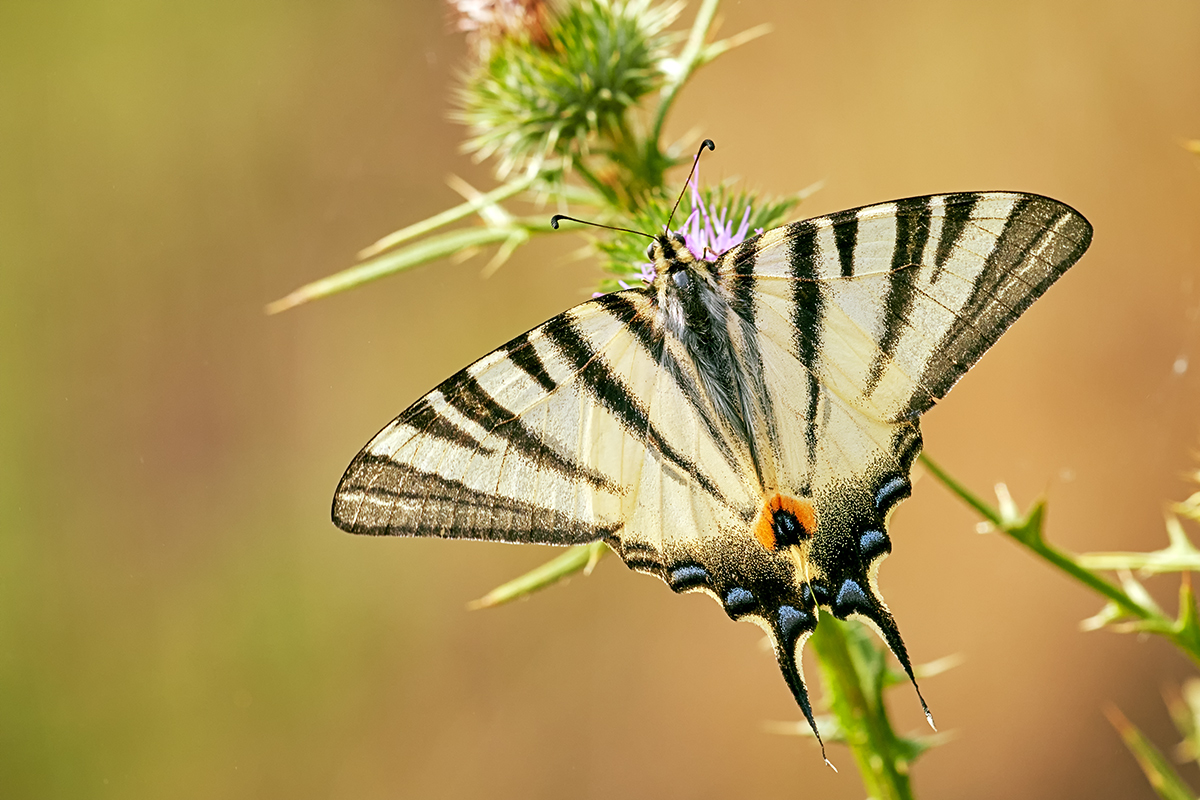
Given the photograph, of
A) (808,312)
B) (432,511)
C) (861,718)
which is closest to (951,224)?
(808,312)

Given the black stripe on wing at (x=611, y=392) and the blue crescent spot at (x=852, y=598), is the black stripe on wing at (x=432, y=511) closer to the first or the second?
the black stripe on wing at (x=611, y=392)

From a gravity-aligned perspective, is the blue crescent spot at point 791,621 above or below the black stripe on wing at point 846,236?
below

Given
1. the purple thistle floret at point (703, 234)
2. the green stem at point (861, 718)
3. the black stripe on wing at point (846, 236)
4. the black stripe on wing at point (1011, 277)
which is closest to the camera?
the black stripe on wing at point (1011, 277)

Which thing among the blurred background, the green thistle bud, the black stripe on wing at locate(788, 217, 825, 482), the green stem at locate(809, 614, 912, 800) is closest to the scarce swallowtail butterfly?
the black stripe on wing at locate(788, 217, 825, 482)

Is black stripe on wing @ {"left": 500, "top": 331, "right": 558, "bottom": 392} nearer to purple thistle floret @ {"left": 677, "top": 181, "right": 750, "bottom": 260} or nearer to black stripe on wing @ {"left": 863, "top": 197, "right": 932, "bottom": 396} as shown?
purple thistle floret @ {"left": 677, "top": 181, "right": 750, "bottom": 260}

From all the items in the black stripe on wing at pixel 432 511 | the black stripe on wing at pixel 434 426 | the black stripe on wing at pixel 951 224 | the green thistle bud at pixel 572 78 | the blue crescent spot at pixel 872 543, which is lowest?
the blue crescent spot at pixel 872 543

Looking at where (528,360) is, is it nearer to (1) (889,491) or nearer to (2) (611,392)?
(2) (611,392)

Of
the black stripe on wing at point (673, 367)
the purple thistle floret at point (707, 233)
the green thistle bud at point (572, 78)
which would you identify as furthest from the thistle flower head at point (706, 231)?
the green thistle bud at point (572, 78)
